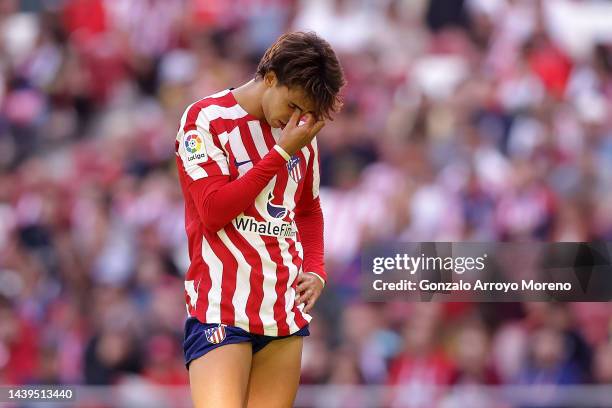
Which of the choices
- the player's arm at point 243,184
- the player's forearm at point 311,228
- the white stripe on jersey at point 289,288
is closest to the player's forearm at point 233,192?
the player's arm at point 243,184

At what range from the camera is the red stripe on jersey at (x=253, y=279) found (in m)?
2.64

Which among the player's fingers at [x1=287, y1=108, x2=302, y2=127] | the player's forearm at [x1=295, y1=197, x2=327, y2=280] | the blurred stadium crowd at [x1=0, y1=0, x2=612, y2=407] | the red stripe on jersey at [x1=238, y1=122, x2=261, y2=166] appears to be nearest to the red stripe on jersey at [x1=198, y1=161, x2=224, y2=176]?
the red stripe on jersey at [x1=238, y1=122, x2=261, y2=166]

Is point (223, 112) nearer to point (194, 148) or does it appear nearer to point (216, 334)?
point (194, 148)

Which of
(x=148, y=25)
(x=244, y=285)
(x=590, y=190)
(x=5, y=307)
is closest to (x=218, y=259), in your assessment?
(x=244, y=285)

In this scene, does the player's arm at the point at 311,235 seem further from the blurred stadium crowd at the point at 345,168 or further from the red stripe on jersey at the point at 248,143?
the blurred stadium crowd at the point at 345,168

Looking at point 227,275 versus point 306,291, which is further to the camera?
point 306,291

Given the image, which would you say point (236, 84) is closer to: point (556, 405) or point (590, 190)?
point (590, 190)

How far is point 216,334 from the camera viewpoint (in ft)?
8.57

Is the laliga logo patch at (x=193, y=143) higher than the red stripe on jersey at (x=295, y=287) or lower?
higher

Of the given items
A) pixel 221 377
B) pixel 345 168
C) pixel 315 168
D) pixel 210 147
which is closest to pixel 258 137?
pixel 210 147

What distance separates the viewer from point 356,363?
5.67 metres

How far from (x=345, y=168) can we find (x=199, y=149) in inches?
145

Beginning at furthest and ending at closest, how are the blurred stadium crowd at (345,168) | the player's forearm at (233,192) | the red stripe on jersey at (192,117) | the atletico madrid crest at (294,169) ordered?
the blurred stadium crowd at (345,168) < the atletico madrid crest at (294,169) < the red stripe on jersey at (192,117) < the player's forearm at (233,192)

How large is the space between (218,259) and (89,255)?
408 centimetres
